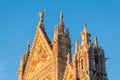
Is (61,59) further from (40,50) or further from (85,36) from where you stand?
(40,50)

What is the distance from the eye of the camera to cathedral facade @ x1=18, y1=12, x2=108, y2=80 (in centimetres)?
2905

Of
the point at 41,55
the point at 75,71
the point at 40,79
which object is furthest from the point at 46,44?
the point at 75,71

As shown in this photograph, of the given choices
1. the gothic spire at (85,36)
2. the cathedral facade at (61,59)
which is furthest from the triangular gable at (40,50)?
the gothic spire at (85,36)

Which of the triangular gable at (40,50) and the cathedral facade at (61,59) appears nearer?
the cathedral facade at (61,59)

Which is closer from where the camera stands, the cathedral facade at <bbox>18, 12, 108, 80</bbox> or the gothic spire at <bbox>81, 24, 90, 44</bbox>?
the cathedral facade at <bbox>18, 12, 108, 80</bbox>

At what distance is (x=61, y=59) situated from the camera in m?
33.1

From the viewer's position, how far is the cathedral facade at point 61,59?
29.0 meters

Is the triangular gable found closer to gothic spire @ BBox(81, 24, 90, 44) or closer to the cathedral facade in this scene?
the cathedral facade

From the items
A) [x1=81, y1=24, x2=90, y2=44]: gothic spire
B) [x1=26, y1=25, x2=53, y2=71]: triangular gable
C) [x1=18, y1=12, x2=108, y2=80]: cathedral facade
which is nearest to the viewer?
[x1=18, y1=12, x2=108, y2=80]: cathedral facade

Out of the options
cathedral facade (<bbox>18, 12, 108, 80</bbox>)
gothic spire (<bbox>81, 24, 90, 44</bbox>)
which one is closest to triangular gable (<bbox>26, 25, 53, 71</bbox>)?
cathedral facade (<bbox>18, 12, 108, 80</bbox>)

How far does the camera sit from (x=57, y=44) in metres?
33.7

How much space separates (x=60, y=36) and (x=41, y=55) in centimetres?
340

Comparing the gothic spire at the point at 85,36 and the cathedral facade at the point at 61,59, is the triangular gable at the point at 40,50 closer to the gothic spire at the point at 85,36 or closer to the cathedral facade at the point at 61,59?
the cathedral facade at the point at 61,59

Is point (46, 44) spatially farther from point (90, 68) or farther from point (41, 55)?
point (90, 68)
